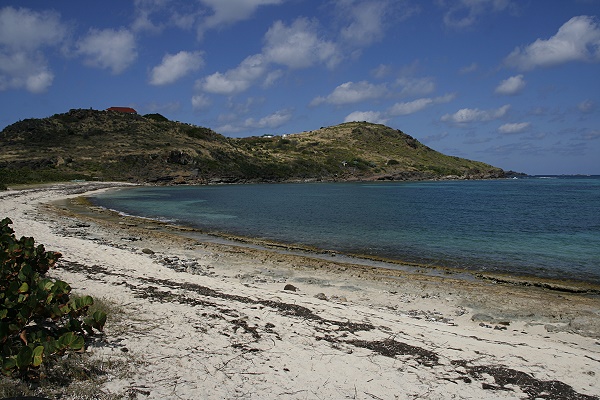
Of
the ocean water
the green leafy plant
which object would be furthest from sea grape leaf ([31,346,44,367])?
the ocean water

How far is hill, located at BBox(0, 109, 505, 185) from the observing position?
84.3 metres

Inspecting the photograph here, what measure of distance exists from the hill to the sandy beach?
61.0m

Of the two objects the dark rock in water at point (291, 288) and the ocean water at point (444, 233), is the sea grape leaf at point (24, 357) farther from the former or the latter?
the ocean water at point (444, 233)

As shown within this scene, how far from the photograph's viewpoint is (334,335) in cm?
792

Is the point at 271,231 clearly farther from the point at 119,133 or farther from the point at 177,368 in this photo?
the point at 119,133

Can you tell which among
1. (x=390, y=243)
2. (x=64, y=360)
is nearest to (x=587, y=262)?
(x=390, y=243)

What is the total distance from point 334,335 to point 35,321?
5.34 metres

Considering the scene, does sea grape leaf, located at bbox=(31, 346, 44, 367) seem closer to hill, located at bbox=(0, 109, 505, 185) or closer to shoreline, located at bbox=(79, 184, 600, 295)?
shoreline, located at bbox=(79, 184, 600, 295)

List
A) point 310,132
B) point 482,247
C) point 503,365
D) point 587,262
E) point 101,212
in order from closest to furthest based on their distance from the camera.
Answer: point 503,365, point 587,262, point 482,247, point 101,212, point 310,132

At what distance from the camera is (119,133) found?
105062mm

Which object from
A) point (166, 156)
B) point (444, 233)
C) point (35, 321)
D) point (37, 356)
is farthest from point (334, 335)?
point (166, 156)

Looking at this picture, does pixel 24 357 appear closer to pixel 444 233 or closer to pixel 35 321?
pixel 35 321

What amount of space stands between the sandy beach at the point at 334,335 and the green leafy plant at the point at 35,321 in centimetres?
53

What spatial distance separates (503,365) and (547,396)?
3.34 feet
